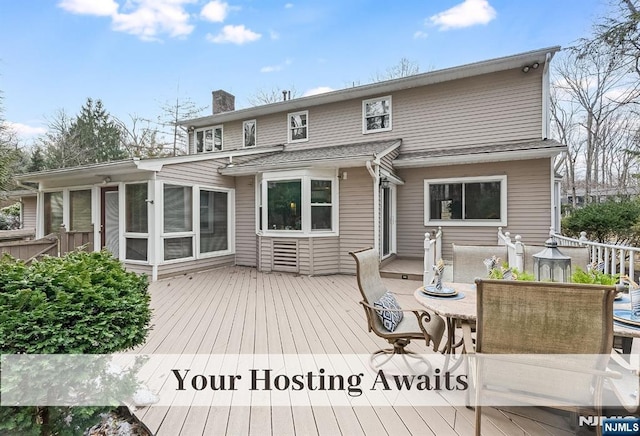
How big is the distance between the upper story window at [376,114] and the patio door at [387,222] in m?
1.95

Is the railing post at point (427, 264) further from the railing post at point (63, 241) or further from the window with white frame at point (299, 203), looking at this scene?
the railing post at point (63, 241)

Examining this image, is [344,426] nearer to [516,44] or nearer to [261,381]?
[261,381]

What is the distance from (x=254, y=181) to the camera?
9.05 metres

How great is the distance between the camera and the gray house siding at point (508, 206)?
747 cm

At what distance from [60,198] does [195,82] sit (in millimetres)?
11567

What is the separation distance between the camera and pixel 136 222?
7398 millimetres

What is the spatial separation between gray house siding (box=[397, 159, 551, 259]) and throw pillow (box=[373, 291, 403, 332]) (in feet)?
19.3

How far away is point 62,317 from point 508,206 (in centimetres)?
862

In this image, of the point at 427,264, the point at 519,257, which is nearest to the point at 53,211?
the point at 427,264

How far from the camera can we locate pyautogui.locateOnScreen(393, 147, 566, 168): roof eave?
6.91m

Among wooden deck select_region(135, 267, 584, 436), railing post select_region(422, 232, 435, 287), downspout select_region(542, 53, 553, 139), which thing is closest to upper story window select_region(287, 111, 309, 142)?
wooden deck select_region(135, 267, 584, 436)

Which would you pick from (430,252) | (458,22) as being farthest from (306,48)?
(430,252)

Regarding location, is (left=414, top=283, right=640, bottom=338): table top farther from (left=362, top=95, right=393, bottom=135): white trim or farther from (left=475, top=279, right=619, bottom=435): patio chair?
(left=362, top=95, right=393, bottom=135): white trim

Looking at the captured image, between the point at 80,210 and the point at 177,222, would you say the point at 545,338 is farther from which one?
the point at 80,210
